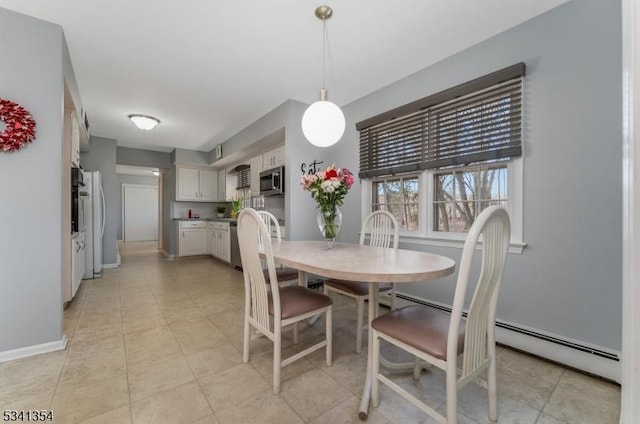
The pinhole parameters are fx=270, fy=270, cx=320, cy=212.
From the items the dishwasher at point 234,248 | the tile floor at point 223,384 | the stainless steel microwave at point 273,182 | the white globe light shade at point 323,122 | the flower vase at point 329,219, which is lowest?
the tile floor at point 223,384

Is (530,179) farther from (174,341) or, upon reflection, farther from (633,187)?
(174,341)

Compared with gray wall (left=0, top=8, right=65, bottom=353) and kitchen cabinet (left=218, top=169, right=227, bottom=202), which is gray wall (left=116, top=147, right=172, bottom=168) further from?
gray wall (left=0, top=8, right=65, bottom=353)

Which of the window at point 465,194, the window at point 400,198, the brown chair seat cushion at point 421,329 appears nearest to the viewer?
the brown chair seat cushion at point 421,329

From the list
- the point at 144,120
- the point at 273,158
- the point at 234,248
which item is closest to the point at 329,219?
the point at 273,158

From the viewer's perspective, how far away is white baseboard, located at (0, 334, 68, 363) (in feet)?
5.87

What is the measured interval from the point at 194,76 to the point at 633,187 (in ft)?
10.6

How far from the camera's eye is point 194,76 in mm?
2783

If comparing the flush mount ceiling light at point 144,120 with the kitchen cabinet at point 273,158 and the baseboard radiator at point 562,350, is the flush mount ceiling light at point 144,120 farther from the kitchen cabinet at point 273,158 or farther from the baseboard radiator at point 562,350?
the baseboard radiator at point 562,350

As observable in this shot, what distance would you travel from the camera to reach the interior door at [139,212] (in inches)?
340

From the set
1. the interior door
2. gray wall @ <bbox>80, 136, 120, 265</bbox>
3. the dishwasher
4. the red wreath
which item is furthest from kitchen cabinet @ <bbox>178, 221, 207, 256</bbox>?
the interior door

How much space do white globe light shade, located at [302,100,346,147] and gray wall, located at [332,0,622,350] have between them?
1.29m

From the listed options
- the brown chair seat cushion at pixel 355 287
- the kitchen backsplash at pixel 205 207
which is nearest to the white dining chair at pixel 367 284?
the brown chair seat cushion at pixel 355 287

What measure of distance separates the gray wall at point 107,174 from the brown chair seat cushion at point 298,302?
4.52 meters

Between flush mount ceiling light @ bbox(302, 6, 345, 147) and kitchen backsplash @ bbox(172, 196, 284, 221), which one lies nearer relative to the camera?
flush mount ceiling light @ bbox(302, 6, 345, 147)
